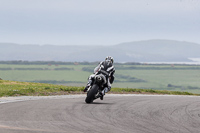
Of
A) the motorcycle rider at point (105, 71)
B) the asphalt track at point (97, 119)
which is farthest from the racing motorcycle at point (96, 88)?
the asphalt track at point (97, 119)

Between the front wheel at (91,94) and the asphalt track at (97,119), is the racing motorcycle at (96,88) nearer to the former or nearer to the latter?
the front wheel at (91,94)

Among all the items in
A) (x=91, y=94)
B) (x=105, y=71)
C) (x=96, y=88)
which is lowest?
(x=91, y=94)

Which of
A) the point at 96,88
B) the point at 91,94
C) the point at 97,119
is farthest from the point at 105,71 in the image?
the point at 97,119

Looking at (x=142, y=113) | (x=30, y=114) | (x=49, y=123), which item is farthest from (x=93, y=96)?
(x=49, y=123)

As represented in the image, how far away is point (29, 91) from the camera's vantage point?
1029 inches

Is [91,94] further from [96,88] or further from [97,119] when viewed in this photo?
[97,119]

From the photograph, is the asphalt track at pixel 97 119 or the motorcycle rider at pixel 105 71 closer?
the asphalt track at pixel 97 119

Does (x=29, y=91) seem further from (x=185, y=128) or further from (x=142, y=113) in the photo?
(x=185, y=128)

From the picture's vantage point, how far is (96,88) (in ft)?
66.6

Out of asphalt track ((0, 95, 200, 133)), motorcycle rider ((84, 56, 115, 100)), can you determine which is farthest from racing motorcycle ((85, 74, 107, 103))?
asphalt track ((0, 95, 200, 133))

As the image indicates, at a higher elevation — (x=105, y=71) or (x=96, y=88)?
(x=105, y=71)

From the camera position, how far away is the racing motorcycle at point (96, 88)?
20016 mm

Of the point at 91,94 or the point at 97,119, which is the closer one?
the point at 97,119

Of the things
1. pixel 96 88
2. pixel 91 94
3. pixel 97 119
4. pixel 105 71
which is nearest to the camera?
pixel 97 119
